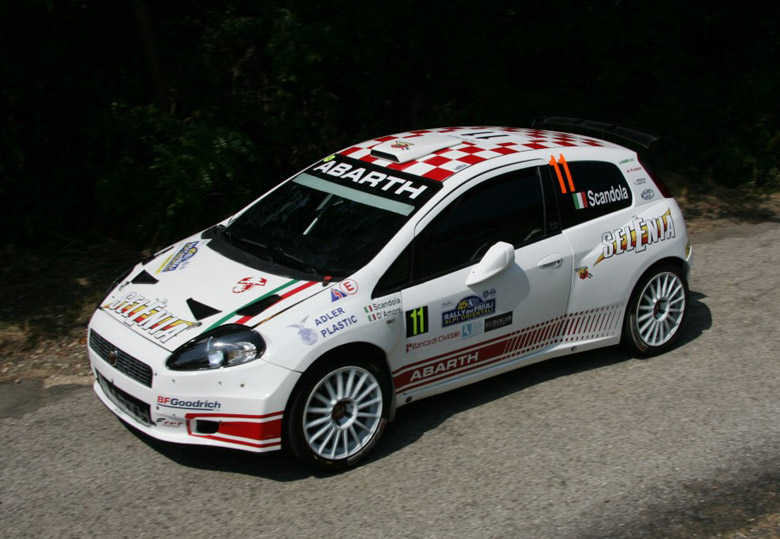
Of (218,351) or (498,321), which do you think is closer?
(218,351)

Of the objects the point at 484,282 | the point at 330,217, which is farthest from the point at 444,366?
the point at 330,217

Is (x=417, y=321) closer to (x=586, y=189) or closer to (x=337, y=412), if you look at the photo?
(x=337, y=412)

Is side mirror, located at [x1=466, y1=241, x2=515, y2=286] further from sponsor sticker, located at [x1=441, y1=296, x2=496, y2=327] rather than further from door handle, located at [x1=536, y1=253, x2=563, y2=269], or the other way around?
door handle, located at [x1=536, y1=253, x2=563, y2=269]

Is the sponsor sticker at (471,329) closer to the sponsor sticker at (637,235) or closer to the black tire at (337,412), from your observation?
the black tire at (337,412)

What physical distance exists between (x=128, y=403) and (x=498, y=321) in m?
2.26

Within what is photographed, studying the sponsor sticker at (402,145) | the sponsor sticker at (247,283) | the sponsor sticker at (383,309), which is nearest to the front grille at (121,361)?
the sponsor sticker at (247,283)

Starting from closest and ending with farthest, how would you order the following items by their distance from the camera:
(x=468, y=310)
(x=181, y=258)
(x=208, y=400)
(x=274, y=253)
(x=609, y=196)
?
1. (x=208, y=400)
2. (x=468, y=310)
3. (x=274, y=253)
4. (x=181, y=258)
5. (x=609, y=196)

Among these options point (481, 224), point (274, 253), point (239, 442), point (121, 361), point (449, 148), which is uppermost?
point (449, 148)

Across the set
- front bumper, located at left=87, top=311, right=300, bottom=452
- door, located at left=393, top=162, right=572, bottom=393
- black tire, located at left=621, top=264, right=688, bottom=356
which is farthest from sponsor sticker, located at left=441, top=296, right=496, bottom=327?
black tire, located at left=621, top=264, right=688, bottom=356

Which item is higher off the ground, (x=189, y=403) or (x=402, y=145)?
(x=402, y=145)

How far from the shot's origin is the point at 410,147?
612 cm

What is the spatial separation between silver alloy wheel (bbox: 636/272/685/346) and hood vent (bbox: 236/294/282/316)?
2.74 meters

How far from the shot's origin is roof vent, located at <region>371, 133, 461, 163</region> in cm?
601

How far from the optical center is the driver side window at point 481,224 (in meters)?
5.43
